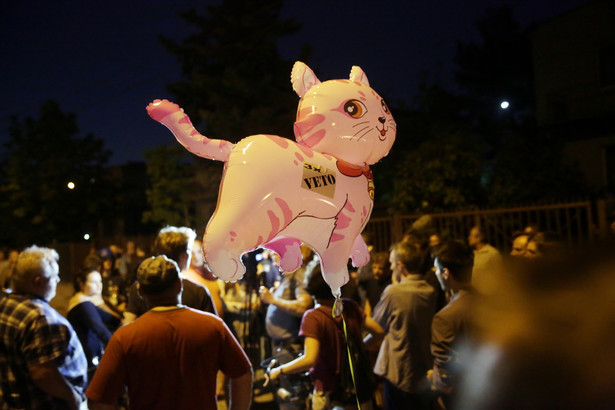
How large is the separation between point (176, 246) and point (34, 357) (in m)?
0.90

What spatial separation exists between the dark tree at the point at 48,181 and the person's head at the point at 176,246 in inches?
725

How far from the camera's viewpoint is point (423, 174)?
894 cm

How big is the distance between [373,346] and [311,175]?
5.36 ft

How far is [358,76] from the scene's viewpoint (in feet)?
6.28

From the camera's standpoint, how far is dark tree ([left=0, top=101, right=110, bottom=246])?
756 inches

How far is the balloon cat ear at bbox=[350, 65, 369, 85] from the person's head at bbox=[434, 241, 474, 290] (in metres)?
1.19

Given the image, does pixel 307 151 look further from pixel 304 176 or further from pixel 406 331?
pixel 406 331

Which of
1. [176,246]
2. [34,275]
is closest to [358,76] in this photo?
[176,246]

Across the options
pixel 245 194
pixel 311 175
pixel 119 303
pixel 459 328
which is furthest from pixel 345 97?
pixel 119 303

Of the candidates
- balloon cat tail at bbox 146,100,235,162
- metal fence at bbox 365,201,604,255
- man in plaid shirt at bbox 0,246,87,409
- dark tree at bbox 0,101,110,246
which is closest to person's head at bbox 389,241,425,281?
balloon cat tail at bbox 146,100,235,162

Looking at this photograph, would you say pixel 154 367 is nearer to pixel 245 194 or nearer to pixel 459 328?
pixel 245 194

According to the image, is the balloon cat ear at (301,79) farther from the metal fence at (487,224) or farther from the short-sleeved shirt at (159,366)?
the metal fence at (487,224)

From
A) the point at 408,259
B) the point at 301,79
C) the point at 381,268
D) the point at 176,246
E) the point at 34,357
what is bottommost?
the point at 34,357

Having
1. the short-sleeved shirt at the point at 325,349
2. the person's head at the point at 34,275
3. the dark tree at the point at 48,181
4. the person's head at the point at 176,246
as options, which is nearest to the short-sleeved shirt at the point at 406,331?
the short-sleeved shirt at the point at 325,349
